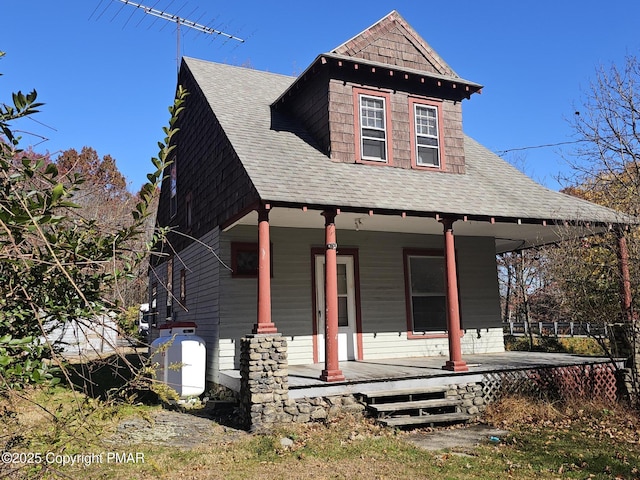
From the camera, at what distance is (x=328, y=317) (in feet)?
26.6

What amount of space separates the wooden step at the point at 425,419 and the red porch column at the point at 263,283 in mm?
2167

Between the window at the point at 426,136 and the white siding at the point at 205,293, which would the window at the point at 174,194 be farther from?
the window at the point at 426,136

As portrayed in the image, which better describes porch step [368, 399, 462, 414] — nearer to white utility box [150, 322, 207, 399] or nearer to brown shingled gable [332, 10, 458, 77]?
white utility box [150, 322, 207, 399]

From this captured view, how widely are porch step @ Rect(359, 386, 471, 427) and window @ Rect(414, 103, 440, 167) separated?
4990mm

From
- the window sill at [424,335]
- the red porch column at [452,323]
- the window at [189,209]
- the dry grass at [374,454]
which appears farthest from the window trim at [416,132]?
the window at [189,209]

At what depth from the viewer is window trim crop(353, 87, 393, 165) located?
415 inches

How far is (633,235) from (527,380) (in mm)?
3716

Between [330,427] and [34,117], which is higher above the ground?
[34,117]

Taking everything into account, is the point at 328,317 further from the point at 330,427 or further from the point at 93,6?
the point at 93,6

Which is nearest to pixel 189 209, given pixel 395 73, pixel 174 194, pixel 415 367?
pixel 174 194

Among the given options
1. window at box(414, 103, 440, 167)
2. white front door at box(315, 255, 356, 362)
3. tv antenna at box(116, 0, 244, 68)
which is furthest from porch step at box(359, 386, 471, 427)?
tv antenna at box(116, 0, 244, 68)

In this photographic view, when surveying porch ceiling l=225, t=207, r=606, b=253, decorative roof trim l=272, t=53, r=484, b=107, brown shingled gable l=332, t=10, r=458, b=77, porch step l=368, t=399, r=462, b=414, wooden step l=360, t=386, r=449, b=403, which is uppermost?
brown shingled gable l=332, t=10, r=458, b=77

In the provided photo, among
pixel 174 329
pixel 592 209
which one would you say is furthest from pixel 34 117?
pixel 592 209

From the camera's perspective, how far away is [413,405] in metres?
8.03
